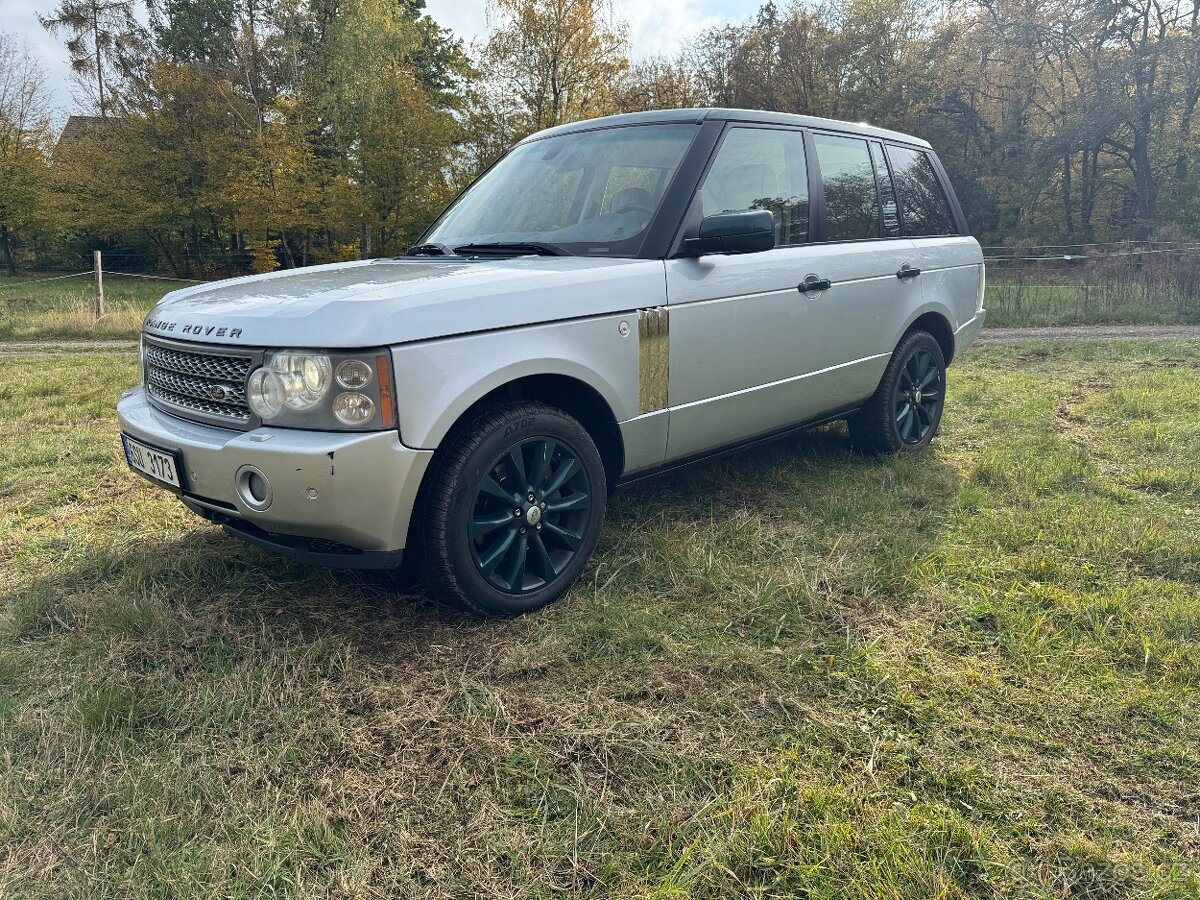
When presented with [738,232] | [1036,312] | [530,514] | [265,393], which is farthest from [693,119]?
[1036,312]

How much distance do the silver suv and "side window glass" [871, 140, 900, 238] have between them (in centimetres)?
2

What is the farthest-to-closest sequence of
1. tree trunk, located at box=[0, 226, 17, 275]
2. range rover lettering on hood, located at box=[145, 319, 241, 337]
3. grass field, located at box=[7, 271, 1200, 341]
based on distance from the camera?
tree trunk, located at box=[0, 226, 17, 275]
grass field, located at box=[7, 271, 1200, 341]
range rover lettering on hood, located at box=[145, 319, 241, 337]

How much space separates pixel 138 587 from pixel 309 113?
31.6 metres

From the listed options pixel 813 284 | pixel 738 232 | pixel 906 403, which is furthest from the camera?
pixel 906 403

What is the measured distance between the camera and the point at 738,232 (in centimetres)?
313

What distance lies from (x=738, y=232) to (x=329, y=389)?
5.40 feet

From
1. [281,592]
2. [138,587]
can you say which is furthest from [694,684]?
[138,587]

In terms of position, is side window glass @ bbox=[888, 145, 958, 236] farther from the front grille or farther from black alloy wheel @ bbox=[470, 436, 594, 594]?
the front grille

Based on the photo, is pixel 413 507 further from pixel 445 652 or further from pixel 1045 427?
pixel 1045 427

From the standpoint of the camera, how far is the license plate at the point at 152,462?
2723 millimetres

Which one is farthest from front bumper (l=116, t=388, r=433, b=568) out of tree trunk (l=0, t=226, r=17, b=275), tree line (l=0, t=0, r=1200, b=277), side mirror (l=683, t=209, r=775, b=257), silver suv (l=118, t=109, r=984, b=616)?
tree trunk (l=0, t=226, r=17, b=275)

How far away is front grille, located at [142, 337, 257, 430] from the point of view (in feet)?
8.48

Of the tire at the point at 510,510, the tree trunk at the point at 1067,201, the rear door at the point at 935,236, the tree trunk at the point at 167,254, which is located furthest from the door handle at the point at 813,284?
the tree trunk at the point at 167,254

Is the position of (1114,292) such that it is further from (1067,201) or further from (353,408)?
(1067,201)
